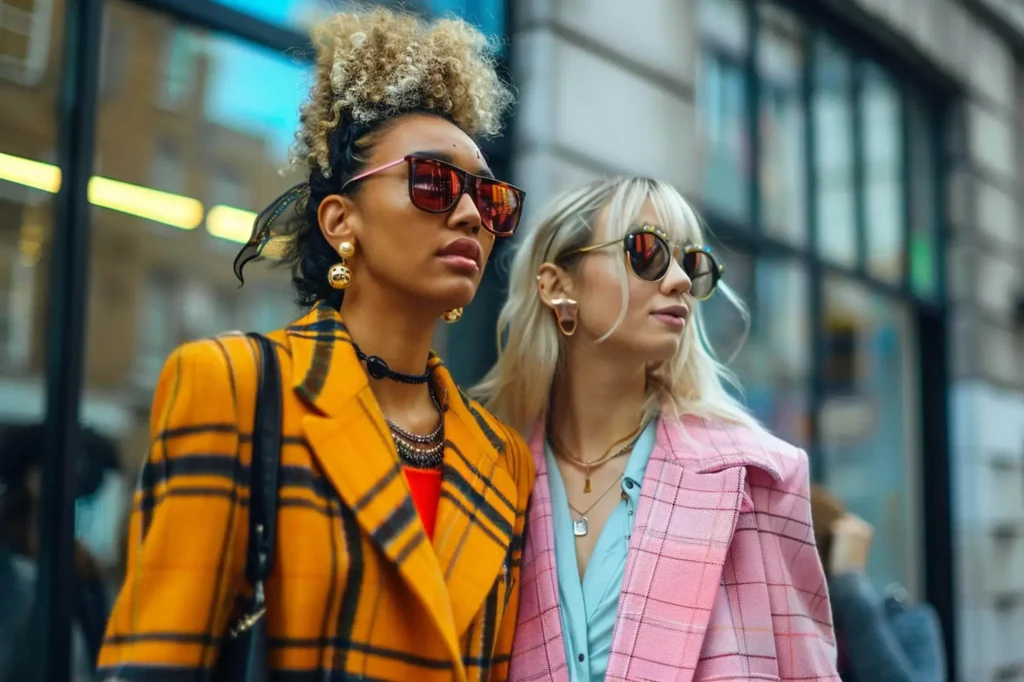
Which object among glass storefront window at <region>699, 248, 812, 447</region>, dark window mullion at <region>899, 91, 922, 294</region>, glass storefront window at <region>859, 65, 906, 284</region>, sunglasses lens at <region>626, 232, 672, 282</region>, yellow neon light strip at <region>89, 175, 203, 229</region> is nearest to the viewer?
sunglasses lens at <region>626, 232, 672, 282</region>

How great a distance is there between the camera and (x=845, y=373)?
7457 mm

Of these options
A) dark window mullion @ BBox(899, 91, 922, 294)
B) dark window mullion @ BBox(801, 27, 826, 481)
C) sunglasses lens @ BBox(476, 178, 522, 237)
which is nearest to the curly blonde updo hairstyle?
sunglasses lens @ BBox(476, 178, 522, 237)

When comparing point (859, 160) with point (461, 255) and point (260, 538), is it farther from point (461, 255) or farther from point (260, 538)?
point (260, 538)

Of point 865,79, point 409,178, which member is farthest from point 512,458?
point 865,79

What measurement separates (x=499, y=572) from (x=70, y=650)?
73.1 inches

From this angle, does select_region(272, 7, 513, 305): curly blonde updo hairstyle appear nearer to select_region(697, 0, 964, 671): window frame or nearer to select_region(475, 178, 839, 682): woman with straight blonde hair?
select_region(475, 178, 839, 682): woman with straight blonde hair

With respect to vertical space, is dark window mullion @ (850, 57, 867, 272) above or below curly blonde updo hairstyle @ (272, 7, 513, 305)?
above

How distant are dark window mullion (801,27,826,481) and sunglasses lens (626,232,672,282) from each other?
448 cm

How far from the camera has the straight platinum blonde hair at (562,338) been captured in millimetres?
2891

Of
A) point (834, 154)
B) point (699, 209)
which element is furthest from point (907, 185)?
point (699, 209)

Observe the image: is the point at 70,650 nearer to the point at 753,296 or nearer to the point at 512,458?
the point at 512,458

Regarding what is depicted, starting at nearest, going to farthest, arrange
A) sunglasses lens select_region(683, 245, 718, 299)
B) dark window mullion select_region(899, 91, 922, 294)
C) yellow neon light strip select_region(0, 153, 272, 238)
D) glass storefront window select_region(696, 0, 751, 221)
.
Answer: sunglasses lens select_region(683, 245, 718, 299) → yellow neon light strip select_region(0, 153, 272, 238) → glass storefront window select_region(696, 0, 751, 221) → dark window mullion select_region(899, 91, 922, 294)

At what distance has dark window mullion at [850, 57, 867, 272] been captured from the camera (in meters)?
7.64

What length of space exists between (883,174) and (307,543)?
694cm
